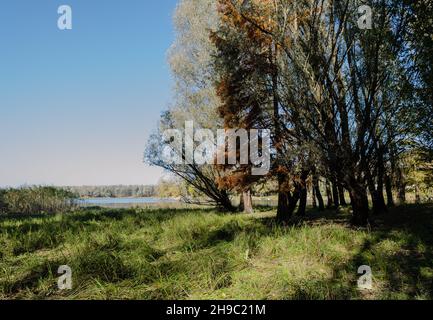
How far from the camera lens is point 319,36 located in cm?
1026

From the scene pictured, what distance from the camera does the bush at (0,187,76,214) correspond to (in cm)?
2998

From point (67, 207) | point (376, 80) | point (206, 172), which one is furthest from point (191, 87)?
point (67, 207)

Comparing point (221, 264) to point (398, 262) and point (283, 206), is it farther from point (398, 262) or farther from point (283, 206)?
point (283, 206)

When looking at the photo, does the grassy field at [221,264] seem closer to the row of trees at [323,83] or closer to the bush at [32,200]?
the row of trees at [323,83]

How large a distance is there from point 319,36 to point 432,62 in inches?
116

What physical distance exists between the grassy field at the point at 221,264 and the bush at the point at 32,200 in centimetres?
2391

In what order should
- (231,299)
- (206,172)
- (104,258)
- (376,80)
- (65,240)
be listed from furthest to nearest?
(206,172)
(376,80)
(65,240)
(104,258)
(231,299)

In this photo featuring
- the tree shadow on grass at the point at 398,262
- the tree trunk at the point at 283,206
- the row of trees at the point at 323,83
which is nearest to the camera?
the tree shadow on grass at the point at 398,262

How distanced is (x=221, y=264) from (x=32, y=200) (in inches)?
1141

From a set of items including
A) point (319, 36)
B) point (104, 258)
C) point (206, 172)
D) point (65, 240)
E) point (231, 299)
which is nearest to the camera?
point (231, 299)

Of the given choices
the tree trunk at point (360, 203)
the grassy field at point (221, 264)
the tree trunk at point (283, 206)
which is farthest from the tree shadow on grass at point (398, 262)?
the tree trunk at point (283, 206)

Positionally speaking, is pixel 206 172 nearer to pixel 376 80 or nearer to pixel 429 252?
pixel 376 80

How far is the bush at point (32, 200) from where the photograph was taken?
30.0m

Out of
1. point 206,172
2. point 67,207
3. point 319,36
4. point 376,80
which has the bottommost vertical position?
point 67,207
